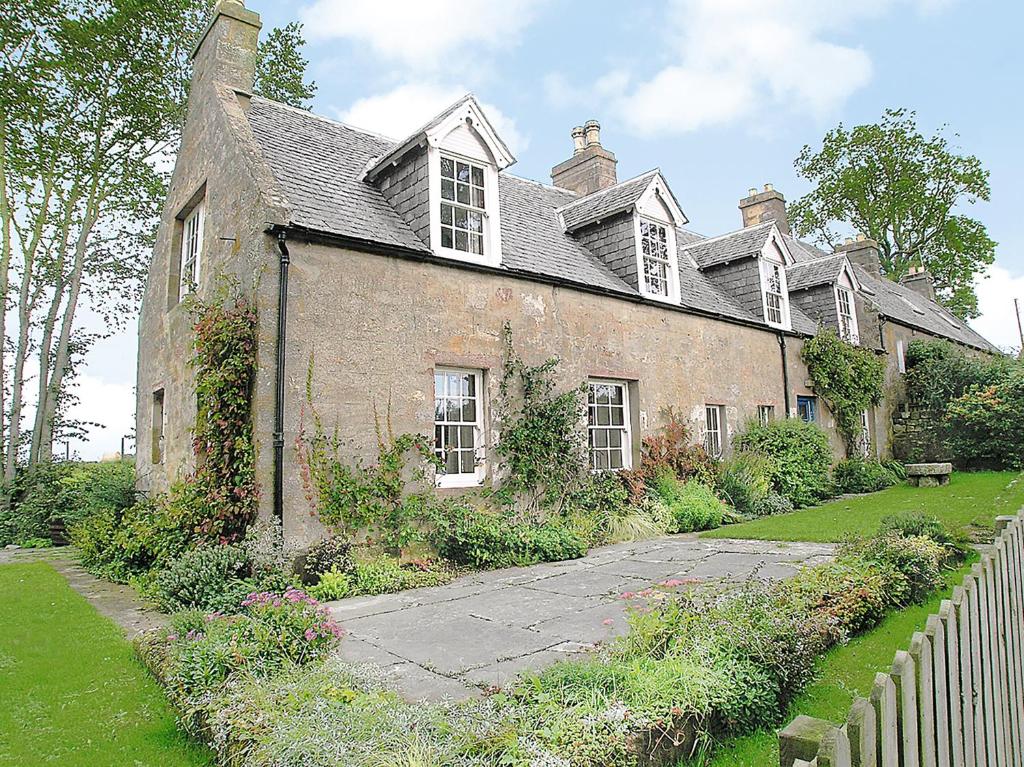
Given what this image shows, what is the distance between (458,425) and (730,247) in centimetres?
1194

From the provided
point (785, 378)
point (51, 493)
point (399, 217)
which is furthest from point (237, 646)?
point (785, 378)

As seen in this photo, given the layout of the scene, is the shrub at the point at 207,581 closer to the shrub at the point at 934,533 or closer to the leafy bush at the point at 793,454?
the shrub at the point at 934,533

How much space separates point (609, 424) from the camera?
13164 mm

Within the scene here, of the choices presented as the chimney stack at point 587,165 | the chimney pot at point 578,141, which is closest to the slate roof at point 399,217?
the chimney stack at point 587,165

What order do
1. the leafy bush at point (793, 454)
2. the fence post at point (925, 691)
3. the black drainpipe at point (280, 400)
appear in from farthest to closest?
the leafy bush at point (793, 454) < the black drainpipe at point (280, 400) < the fence post at point (925, 691)

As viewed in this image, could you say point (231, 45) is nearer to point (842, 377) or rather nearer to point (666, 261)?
point (666, 261)

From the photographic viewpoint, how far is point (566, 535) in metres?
9.81

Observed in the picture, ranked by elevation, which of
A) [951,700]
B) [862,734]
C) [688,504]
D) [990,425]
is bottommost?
[688,504]

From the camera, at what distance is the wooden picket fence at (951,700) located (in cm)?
181

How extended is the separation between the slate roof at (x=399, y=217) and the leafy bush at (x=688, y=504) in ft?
13.2

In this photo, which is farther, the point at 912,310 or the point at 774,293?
the point at 912,310

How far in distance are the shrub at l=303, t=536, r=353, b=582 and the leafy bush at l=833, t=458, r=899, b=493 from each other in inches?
583

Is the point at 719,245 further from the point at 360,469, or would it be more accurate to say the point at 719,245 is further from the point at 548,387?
the point at 360,469

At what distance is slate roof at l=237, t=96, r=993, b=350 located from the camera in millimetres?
9812
